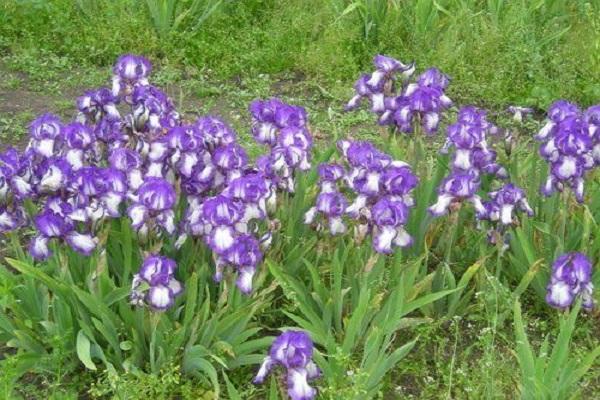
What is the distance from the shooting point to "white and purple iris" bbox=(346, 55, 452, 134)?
344 cm

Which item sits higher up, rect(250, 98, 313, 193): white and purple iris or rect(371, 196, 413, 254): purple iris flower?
rect(250, 98, 313, 193): white and purple iris

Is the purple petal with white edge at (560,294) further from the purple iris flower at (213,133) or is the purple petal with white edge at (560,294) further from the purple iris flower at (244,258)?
the purple iris flower at (213,133)

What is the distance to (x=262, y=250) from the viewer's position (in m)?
3.02

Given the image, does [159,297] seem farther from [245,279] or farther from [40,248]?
[40,248]

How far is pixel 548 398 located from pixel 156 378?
1279 mm

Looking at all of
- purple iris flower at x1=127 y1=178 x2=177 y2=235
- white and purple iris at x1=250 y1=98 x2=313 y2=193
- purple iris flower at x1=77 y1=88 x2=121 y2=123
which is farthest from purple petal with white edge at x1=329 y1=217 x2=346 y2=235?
purple iris flower at x1=77 y1=88 x2=121 y2=123

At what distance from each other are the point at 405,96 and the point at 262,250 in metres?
0.99

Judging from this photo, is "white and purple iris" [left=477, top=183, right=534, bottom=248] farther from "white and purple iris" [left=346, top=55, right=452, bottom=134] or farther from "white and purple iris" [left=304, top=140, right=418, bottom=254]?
"white and purple iris" [left=346, top=55, right=452, bottom=134]

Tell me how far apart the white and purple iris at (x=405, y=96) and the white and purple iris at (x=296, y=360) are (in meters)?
1.35

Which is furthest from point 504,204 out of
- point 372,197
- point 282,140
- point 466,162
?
point 282,140

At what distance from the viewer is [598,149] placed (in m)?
3.27

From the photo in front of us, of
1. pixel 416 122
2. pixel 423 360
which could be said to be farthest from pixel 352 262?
pixel 416 122

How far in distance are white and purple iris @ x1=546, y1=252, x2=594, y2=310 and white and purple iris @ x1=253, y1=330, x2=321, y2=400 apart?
102cm

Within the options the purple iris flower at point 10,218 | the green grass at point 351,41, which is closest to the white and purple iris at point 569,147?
the purple iris flower at point 10,218
